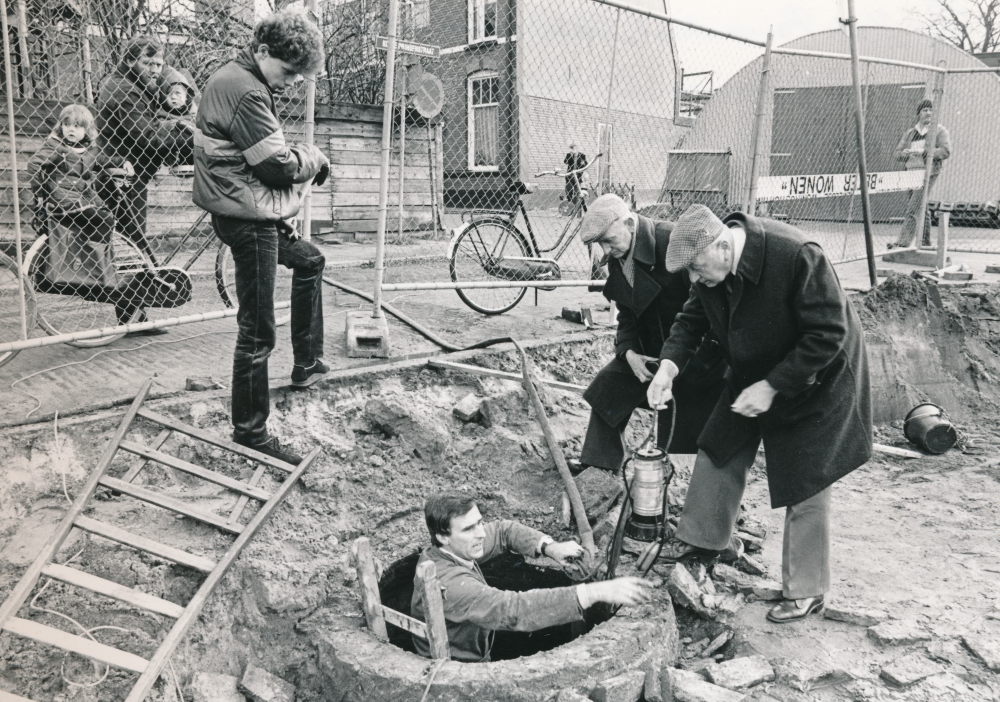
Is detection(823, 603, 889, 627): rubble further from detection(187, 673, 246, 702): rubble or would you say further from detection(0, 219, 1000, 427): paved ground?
detection(0, 219, 1000, 427): paved ground

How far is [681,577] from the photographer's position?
380 centimetres

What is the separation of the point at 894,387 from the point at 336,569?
520cm

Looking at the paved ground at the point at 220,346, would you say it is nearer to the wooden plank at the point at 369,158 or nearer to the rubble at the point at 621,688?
the wooden plank at the point at 369,158

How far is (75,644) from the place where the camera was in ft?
9.99

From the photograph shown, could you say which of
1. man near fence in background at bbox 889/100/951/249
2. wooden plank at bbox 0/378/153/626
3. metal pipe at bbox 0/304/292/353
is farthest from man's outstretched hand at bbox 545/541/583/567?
man near fence in background at bbox 889/100/951/249

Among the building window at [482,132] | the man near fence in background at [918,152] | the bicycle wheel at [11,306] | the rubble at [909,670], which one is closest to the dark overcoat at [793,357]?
the rubble at [909,670]

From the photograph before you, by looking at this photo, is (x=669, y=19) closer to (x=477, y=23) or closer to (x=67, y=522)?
(x=67, y=522)

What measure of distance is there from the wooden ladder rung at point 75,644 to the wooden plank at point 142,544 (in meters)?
0.49

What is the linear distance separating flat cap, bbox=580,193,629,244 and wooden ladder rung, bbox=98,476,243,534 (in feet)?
7.31

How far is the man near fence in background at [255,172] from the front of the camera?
12.1ft

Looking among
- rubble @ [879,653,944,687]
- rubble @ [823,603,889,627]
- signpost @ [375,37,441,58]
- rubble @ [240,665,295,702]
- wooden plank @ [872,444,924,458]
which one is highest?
signpost @ [375,37,441,58]

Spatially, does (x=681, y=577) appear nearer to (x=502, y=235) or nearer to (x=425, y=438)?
(x=425, y=438)

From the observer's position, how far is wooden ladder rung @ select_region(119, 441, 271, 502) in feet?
12.9

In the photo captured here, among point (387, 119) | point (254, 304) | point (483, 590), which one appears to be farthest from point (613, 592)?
point (387, 119)
